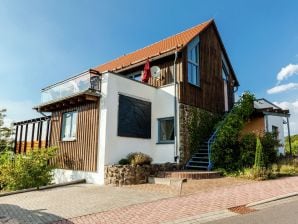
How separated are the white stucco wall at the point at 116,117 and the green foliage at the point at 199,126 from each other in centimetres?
143

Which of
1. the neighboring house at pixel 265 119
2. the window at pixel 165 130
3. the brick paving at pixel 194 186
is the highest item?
the neighboring house at pixel 265 119

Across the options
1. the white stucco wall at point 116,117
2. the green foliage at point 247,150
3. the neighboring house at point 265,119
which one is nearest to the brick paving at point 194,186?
the green foliage at point 247,150

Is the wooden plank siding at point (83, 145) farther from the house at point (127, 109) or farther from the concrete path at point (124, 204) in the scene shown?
the concrete path at point (124, 204)

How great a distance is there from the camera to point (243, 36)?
16516mm

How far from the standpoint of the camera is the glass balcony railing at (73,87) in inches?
503

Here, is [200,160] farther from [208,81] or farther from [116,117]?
[208,81]

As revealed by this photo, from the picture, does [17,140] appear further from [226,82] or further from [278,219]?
[278,219]

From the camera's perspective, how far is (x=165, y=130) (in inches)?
592

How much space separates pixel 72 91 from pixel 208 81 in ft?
29.1

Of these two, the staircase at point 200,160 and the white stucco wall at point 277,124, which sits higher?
the white stucco wall at point 277,124

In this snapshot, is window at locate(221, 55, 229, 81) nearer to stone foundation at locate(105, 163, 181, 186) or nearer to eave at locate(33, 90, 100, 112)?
stone foundation at locate(105, 163, 181, 186)

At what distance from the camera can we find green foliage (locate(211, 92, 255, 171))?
13.6 metres

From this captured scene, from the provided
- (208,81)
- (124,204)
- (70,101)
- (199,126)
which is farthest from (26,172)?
(208,81)

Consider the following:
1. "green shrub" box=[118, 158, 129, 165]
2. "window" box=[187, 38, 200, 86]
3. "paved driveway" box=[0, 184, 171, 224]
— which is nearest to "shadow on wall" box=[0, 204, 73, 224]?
"paved driveway" box=[0, 184, 171, 224]
